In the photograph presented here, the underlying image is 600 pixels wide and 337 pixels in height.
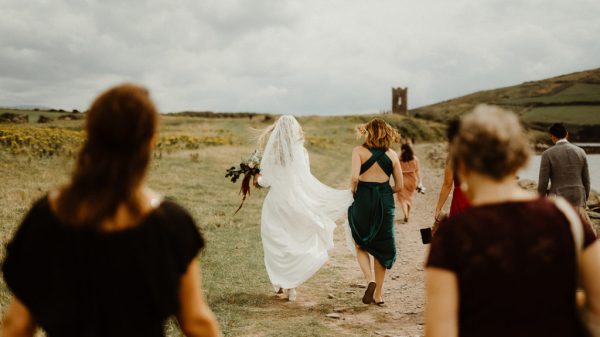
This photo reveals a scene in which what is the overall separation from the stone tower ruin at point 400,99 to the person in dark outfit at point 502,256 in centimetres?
12727

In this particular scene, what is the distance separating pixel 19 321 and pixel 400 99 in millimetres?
128936

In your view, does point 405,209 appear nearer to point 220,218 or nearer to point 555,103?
point 220,218

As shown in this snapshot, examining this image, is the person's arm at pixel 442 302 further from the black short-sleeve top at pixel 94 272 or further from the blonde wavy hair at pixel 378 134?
the blonde wavy hair at pixel 378 134

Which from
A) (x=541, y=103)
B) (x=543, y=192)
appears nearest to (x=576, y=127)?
(x=541, y=103)

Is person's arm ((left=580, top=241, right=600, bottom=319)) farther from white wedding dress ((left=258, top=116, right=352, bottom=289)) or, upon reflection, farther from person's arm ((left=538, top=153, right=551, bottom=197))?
person's arm ((left=538, top=153, right=551, bottom=197))

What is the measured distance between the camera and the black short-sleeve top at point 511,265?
81.4 inches

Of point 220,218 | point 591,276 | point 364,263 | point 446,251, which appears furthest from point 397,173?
point 220,218

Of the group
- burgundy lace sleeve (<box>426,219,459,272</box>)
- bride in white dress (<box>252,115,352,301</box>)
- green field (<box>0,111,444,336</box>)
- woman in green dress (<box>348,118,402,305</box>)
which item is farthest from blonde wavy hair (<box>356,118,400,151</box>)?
burgundy lace sleeve (<box>426,219,459,272</box>)

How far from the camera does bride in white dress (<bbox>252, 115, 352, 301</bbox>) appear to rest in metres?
7.86

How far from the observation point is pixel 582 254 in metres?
2.18

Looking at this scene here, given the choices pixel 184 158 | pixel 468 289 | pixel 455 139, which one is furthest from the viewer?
pixel 184 158

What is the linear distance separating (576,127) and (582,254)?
105 metres

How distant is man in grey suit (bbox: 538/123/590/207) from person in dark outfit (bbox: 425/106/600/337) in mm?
6339

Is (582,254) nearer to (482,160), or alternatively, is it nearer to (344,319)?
(482,160)
